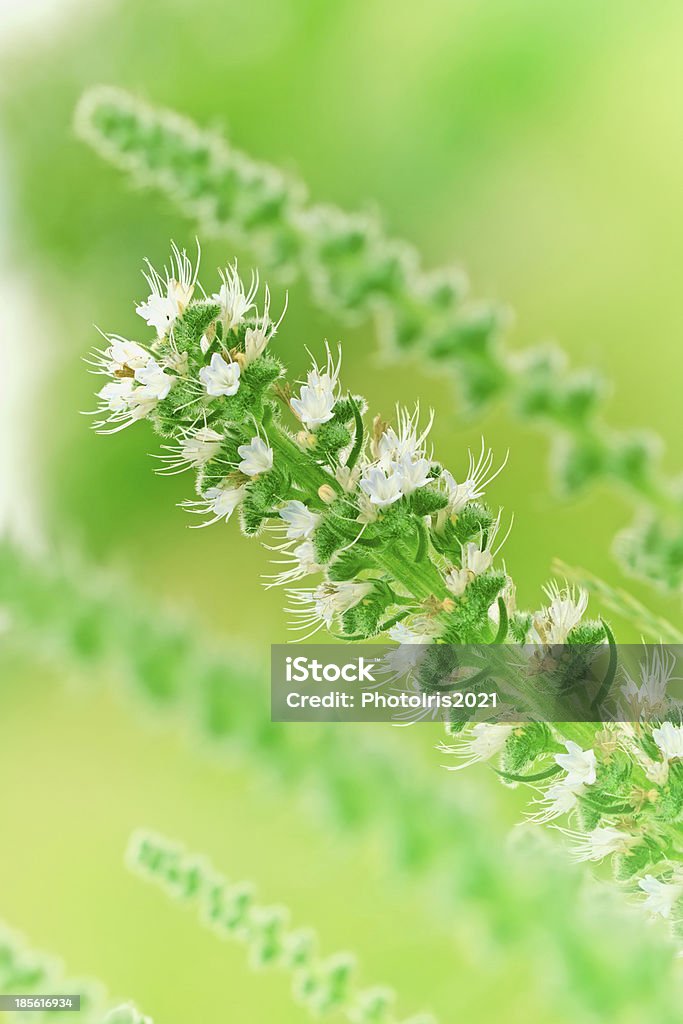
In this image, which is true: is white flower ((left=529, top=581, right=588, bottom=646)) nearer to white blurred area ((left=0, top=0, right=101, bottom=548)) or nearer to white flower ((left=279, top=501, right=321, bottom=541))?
white flower ((left=279, top=501, right=321, bottom=541))

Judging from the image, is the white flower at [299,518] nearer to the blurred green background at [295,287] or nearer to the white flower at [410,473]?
the white flower at [410,473]

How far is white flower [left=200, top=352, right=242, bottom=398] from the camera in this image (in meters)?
0.21

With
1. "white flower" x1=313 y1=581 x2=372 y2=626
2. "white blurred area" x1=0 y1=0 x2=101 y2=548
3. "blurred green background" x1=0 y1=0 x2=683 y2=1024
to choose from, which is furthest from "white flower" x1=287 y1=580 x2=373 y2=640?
"white blurred area" x1=0 y1=0 x2=101 y2=548

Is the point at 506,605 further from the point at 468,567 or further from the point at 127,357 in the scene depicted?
the point at 127,357

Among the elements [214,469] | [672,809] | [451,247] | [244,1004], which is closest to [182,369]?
[214,469]

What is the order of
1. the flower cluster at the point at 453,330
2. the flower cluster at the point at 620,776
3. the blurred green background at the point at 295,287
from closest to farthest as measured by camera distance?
the flower cluster at the point at 453,330
the flower cluster at the point at 620,776
the blurred green background at the point at 295,287

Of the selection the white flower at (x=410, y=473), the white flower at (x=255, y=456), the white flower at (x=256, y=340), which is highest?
the white flower at (x=256, y=340)

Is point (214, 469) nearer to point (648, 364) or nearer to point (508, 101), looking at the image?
point (648, 364)

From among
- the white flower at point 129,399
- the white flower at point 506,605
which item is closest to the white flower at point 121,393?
the white flower at point 129,399

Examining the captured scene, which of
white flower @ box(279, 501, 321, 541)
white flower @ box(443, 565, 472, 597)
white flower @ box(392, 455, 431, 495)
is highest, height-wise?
white flower @ box(392, 455, 431, 495)

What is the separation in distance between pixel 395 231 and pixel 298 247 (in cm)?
71

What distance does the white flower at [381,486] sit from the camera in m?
0.21

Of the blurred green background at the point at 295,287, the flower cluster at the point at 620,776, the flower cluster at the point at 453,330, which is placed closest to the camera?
the flower cluster at the point at 453,330

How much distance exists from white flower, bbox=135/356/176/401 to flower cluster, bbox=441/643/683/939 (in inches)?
4.3
